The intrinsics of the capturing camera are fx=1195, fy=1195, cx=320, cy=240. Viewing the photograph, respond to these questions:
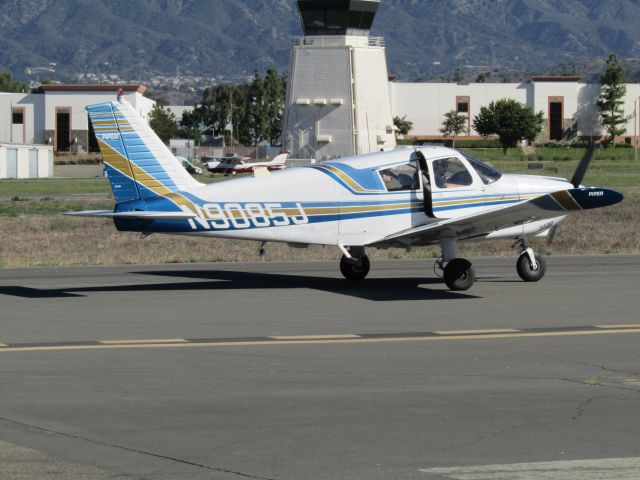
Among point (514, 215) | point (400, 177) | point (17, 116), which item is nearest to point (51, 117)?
point (17, 116)

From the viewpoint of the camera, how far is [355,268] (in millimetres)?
20172

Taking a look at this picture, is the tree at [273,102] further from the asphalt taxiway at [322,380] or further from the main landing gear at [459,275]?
the main landing gear at [459,275]

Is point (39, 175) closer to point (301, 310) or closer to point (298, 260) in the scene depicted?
point (298, 260)

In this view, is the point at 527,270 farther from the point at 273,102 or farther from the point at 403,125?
the point at 273,102

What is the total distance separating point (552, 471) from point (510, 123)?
125963mm

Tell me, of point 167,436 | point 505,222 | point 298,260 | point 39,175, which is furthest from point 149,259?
point 39,175

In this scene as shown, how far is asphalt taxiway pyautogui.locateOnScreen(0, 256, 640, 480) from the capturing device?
8.52m

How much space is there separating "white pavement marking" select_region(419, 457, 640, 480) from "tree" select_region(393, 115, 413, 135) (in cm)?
13048

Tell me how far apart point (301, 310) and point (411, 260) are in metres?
8.07

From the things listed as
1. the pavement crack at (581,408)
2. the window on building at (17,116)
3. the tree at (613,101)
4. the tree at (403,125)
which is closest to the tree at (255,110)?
the tree at (403,125)

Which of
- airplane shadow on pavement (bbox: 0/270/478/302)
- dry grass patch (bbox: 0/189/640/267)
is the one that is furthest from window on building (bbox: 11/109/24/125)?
airplane shadow on pavement (bbox: 0/270/478/302)

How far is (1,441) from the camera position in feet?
29.4

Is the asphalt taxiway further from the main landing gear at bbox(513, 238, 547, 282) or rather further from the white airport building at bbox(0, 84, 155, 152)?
the white airport building at bbox(0, 84, 155, 152)

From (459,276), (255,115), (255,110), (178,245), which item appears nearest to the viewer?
(459,276)
